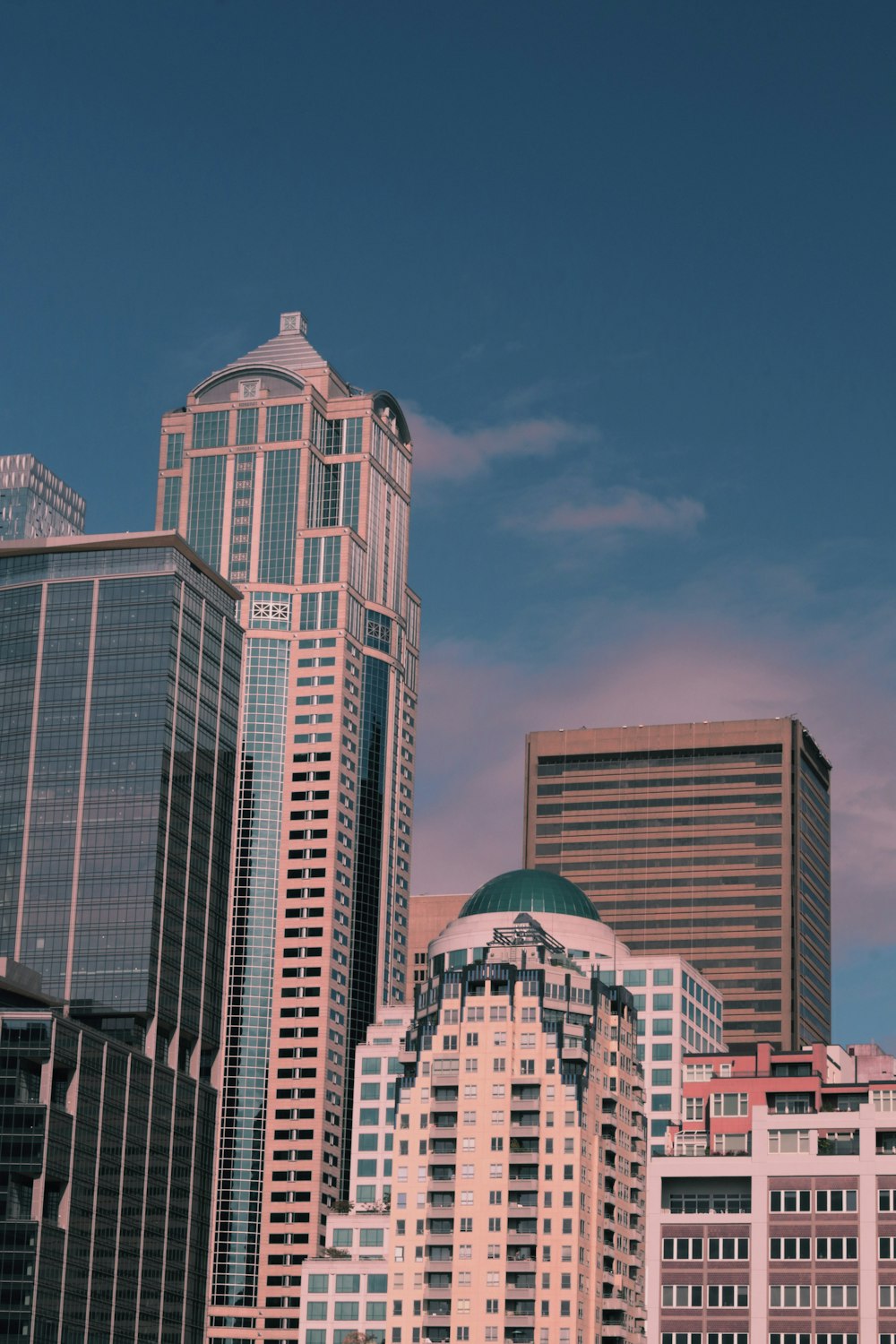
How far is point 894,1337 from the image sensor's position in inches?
7869
